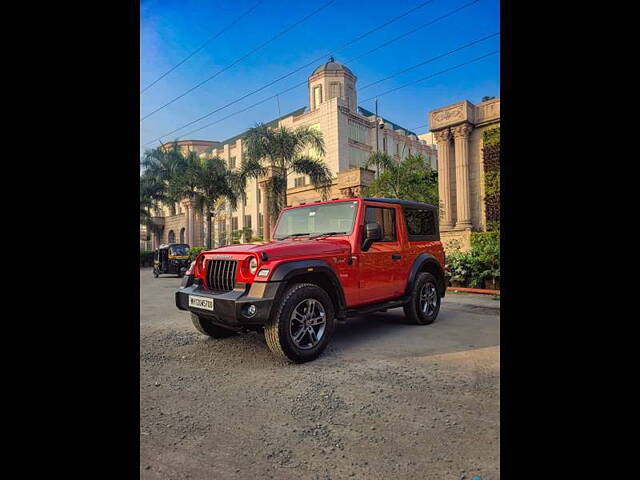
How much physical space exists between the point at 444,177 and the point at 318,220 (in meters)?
9.02

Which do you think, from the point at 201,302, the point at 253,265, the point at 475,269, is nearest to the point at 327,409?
the point at 253,265

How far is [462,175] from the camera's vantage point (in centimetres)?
1187

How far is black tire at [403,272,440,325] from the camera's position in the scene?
15.8 feet

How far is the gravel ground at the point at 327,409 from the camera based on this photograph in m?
1.75

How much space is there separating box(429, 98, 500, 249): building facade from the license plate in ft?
30.2

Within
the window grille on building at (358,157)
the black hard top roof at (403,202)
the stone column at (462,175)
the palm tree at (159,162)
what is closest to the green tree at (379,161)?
the window grille on building at (358,157)

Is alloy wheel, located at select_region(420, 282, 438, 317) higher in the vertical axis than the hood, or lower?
lower

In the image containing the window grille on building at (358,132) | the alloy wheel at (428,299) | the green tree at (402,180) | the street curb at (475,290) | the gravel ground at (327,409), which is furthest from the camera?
the green tree at (402,180)

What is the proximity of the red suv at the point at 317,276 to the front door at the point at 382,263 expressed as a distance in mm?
12

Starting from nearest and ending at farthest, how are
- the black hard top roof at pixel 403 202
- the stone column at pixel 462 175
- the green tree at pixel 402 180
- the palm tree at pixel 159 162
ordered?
the palm tree at pixel 159 162, the black hard top roof at pixel 403 202, the green tree at pixel 402 180, the stone column at pixel 462 175

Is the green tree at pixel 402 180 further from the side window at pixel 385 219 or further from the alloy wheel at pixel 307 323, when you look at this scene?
the alloy wheel at pixel 307 323

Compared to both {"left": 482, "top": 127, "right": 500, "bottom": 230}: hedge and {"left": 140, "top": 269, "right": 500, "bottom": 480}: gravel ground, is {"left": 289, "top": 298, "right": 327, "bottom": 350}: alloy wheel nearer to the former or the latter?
{"left": 140, "top": 269, "right": 500, "bottom": 480}: gravel ground

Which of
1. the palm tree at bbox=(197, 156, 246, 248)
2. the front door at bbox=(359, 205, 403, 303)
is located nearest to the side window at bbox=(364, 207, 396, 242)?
the front door at bbox=(359, 205, 403, 303)
